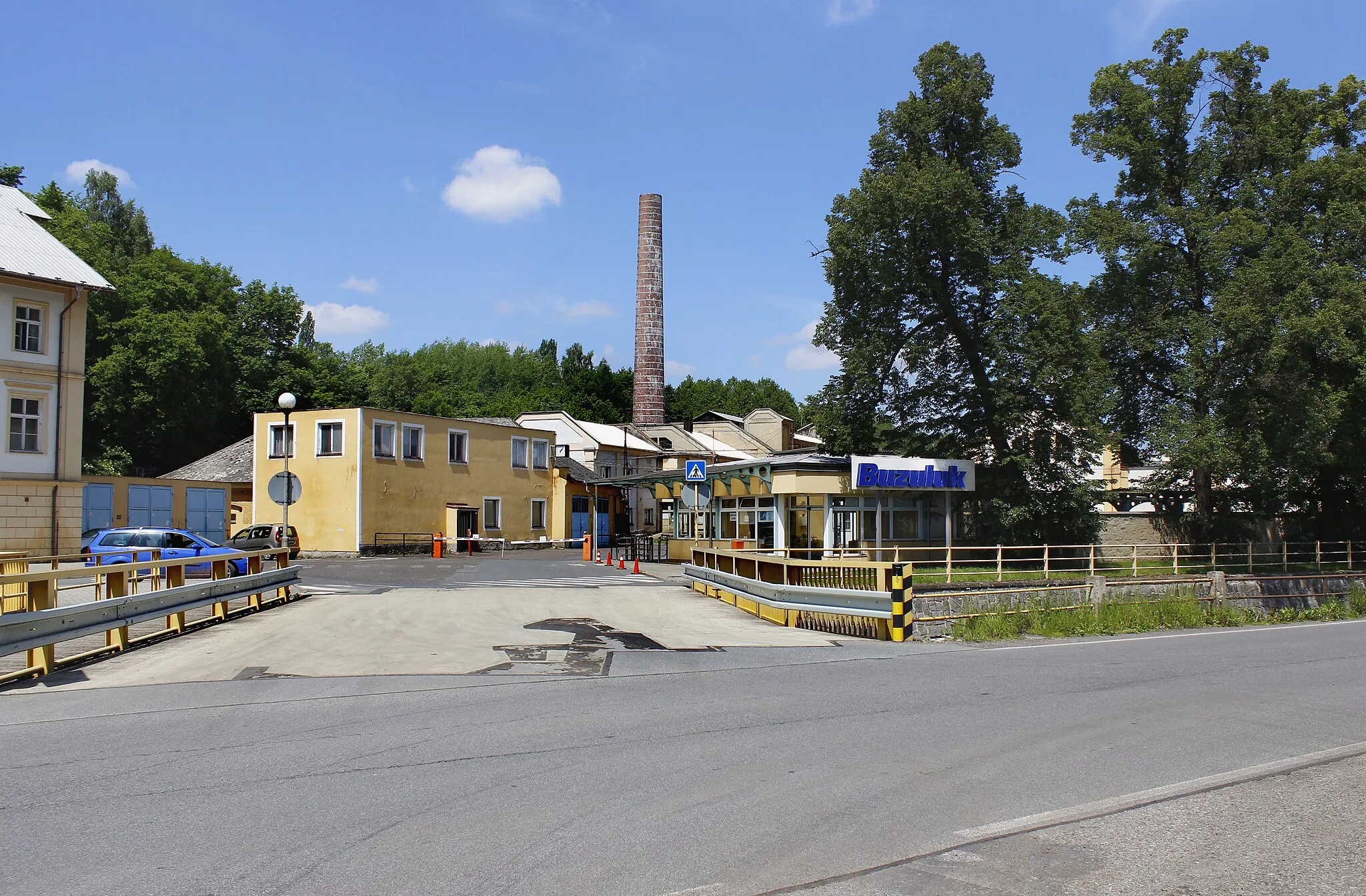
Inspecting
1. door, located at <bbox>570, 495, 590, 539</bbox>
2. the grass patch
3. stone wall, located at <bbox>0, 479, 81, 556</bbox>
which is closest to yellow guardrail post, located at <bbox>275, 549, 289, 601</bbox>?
the grass patch

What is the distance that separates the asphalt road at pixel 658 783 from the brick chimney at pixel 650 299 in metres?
68.1

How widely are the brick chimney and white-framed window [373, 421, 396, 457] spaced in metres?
36.2

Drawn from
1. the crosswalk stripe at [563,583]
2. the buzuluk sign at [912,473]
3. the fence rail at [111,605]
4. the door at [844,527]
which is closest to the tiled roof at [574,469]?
the door at [844,527]

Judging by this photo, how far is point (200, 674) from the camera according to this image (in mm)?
11742

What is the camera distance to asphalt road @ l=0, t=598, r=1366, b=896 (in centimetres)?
519

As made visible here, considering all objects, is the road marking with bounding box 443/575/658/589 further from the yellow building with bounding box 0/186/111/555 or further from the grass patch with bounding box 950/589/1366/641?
the yellow building with bounding box 0/186/111/555

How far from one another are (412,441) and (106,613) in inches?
1356

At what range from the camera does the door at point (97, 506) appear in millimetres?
38000

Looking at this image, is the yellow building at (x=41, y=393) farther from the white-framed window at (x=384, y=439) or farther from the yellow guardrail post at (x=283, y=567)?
the yellow guardrail post at (x=283, y=567)

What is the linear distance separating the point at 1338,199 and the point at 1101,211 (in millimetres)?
7922

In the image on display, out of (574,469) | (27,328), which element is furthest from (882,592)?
(574,469)

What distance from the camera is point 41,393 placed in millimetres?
33781

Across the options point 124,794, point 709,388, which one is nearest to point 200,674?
point 124,794

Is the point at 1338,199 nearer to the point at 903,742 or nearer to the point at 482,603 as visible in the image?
the point at 482,603
